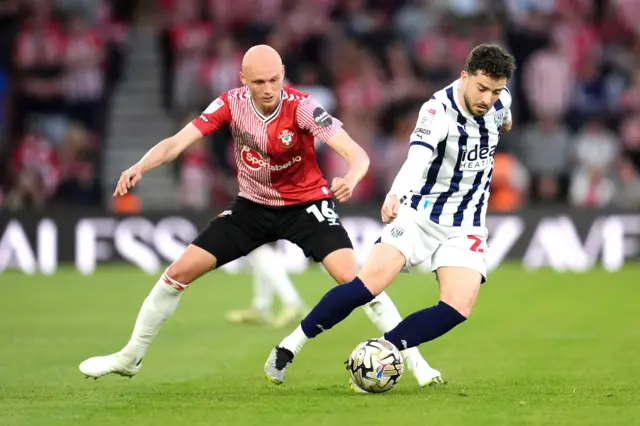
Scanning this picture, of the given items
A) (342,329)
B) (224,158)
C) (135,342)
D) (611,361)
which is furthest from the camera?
(224,158)

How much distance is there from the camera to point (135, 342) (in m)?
8.53

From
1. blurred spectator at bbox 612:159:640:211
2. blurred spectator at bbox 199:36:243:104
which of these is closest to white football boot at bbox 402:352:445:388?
blurred spectator at bbox 612:159:640:211

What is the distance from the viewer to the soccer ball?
7.69 metres

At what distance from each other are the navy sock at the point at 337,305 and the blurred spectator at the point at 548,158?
13.6 meters

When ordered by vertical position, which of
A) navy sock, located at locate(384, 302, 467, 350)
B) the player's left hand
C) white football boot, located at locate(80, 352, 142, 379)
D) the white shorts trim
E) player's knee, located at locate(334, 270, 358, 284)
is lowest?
white football boot, located at locate(80, 352, 142, 379)

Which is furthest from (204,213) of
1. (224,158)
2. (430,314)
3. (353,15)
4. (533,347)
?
(430,314)

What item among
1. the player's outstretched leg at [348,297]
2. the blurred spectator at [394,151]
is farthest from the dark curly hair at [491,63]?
the blurred spectator at [394,151]

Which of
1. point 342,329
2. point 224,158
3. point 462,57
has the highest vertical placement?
point 462,57

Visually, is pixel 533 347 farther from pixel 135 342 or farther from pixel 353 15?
pixel 353 15

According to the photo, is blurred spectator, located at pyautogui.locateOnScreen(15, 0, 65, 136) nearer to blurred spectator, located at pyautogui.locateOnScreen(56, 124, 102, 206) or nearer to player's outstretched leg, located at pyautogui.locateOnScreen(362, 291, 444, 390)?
blurred spectator, located at pyautogui.locateOnScreen(56, 124, 102, 206)

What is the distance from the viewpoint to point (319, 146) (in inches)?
794

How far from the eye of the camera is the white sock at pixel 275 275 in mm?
12523

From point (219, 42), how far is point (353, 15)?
8.32 ft

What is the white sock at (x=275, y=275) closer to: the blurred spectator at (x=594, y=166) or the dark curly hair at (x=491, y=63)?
the dark curly hair at (x=491, y=63)
